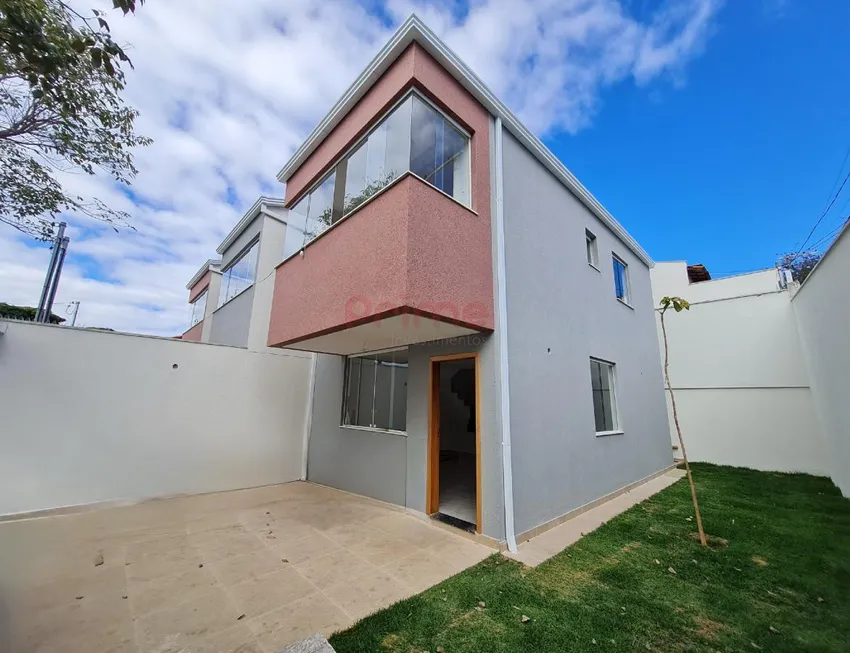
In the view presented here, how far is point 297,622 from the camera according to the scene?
3102mm

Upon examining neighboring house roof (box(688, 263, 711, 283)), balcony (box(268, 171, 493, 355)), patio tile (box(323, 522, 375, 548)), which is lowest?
patio tile (box(323, 522, 375, 548))

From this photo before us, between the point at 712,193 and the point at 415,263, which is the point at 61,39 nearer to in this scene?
the point at 415,263

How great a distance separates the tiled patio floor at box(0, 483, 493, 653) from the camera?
9.66 ft

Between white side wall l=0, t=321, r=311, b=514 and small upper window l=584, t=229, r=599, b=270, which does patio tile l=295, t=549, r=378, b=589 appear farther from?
small upper window l=584, t=229, r=599, b=270

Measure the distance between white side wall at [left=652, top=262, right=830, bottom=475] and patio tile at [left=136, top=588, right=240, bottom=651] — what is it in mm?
15208

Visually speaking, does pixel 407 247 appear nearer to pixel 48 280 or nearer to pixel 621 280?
pixel 621 280

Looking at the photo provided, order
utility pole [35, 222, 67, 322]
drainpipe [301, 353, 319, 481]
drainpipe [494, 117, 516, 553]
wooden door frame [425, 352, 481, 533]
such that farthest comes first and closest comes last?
utility pole [35, 222, 67, 322], drainpipe [301, 353, 319, 481], wooden door frame [425, 352, 481, 533], drainpipe [494, 117, 516, 553]

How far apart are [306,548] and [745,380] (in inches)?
585

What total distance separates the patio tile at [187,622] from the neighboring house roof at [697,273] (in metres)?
20.4

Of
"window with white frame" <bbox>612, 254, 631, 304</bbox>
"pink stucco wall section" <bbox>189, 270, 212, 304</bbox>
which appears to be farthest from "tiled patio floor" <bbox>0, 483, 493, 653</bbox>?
"pink stucco wall section" <bbox>189, 270, 212, 304</bbox>

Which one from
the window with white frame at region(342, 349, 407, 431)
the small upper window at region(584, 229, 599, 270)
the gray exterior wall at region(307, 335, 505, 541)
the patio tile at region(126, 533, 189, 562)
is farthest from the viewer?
the small upper window at region(584, 229, 599, 270)

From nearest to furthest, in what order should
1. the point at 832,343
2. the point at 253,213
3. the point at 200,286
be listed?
1. the point at 832,343
2. the point at 253,213
3. the point at 200,286

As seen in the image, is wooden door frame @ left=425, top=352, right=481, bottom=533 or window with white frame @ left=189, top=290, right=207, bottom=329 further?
window with white frame @ left=189, top=290, right=207, bottom=329

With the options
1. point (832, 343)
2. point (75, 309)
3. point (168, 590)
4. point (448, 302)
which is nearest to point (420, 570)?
point (168, 590)
